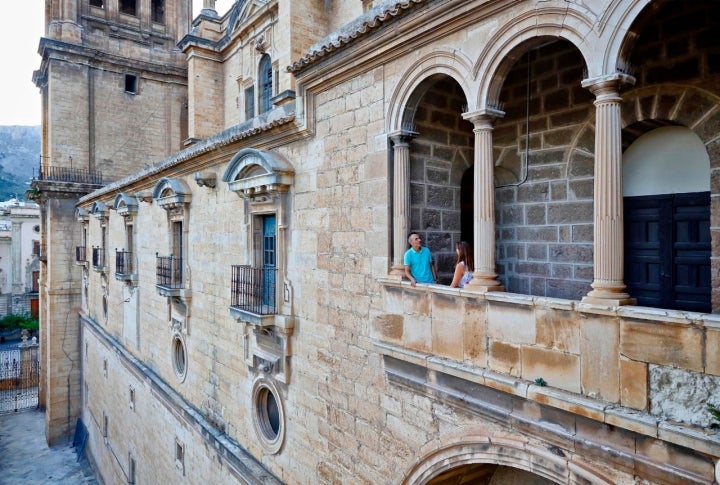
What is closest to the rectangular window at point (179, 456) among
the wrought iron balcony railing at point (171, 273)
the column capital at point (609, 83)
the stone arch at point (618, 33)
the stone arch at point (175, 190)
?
the wrought iron balcony railing at point (171, 273)

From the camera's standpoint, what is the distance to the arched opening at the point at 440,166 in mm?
5348

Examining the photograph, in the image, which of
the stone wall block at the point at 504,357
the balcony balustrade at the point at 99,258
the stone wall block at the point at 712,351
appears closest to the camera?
the stone wall block at the point at 712,351

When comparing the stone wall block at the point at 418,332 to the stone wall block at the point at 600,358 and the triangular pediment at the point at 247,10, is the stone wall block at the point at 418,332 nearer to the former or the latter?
the stone wall block at the point at 600,358

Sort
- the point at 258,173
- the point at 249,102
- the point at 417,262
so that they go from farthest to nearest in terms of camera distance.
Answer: the point at 249,102, the point at 258,173, the point at 417,262

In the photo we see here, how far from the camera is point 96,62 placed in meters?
21.6

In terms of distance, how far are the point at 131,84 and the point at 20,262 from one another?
25.4m

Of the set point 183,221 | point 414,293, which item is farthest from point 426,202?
point 183,221

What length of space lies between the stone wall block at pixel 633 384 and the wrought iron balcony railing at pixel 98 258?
1781cm

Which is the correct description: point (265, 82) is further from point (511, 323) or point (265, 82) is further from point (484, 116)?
point (511, 323)

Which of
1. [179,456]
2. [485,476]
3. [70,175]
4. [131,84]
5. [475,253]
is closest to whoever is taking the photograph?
[475,253]

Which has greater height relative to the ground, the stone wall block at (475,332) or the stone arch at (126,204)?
the stone arch at (126,204)

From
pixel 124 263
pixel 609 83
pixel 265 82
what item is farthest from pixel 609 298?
pixel 124 263

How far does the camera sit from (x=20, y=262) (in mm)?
39719

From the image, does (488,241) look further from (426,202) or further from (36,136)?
(36,136)
